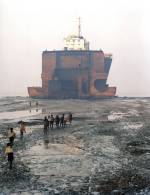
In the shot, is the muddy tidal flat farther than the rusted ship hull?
No

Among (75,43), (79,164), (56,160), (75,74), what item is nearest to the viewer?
(79,164)

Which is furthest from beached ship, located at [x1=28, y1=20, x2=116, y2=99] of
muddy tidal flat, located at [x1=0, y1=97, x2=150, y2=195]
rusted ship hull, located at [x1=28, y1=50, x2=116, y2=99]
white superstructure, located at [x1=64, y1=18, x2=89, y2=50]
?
muddy tidal flat, located at [x1=0, y1=97, x2=150, y2=195]

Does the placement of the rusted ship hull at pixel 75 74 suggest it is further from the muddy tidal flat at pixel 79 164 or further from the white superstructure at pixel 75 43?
the muddy tidal flat at pixel 79 164

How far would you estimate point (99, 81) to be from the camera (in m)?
87.3

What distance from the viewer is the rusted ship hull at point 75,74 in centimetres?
8262

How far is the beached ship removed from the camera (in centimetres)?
8262

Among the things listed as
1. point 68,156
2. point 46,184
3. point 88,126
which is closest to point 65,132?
point 88,126

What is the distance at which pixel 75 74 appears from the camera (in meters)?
83.8

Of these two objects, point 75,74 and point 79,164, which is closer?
point 79,164

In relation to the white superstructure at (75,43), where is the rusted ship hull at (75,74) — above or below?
below

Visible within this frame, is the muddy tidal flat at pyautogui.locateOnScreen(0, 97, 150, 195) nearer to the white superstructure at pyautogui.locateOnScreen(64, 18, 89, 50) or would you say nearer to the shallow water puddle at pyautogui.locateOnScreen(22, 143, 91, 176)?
the shallow water puddle at pyautogui.locateOnScreen(22, 143, 91, 176)

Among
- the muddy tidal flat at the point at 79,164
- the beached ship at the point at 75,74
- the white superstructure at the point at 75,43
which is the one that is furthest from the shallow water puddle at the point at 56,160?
the white superstructure at the point at 75,43

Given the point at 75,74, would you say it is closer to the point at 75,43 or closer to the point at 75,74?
the point at 75,74

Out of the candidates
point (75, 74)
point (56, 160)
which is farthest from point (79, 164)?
point (75, 74)
